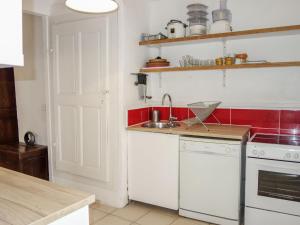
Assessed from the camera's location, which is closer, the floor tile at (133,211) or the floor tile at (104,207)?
the floor tile at (133,211)

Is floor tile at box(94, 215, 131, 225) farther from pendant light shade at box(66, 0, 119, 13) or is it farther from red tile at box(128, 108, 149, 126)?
pendant light shade at box(66, 0, 119, 13)

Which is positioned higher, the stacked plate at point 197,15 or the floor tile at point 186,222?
the stacked plate at point 197,15

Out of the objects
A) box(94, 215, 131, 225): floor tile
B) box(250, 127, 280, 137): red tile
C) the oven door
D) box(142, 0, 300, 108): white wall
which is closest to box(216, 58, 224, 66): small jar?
box(142, 0, 300, 108): white wall

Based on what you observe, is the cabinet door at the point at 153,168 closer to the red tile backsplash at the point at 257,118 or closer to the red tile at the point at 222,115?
the red tile backsplash at the point at 257,118

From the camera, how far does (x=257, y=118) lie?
2709 millimetres

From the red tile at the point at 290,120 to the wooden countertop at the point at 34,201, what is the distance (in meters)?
2.21

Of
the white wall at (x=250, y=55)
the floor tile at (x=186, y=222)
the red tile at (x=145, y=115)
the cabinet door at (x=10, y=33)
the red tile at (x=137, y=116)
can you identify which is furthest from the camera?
the red tile at (x=145, y=115)

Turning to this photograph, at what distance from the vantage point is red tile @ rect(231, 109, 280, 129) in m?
2.63

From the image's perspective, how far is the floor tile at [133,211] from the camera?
2.58m

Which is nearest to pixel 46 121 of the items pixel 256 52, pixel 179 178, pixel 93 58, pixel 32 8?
pixel 93 58

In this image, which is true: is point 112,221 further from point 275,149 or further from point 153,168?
point 275,149

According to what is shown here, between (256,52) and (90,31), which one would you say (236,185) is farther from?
(90,31)

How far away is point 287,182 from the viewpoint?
2.08 m

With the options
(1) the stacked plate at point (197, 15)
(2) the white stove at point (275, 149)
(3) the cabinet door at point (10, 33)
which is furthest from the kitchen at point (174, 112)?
(3) the cabinet door at point (10, 33)
